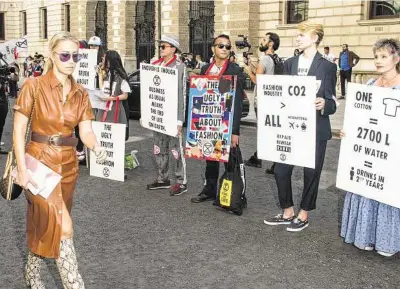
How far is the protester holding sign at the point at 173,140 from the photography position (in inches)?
271

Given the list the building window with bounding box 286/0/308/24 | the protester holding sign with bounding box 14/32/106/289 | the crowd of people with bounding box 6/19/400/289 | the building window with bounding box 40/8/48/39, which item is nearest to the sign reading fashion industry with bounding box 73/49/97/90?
the crowd of people with bounding box 6/19/400/289

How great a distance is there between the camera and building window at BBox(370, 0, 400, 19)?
20.1m

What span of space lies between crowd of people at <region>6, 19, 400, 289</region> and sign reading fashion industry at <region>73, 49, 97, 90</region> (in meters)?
0.12

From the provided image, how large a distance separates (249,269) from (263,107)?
6.15ft

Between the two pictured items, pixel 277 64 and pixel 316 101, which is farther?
pixel 277 64

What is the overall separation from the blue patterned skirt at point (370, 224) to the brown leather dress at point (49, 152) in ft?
8.67

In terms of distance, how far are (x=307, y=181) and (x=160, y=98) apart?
2.39m

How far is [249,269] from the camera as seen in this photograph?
15.0 ft

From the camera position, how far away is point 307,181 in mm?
5551

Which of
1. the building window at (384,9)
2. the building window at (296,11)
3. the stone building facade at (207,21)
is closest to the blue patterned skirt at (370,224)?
the stone building facade at (207,21)

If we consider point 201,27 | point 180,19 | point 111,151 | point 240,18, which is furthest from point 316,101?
point 180,19

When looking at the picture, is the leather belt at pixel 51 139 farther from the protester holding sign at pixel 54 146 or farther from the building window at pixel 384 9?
the building window at pixel 384 9

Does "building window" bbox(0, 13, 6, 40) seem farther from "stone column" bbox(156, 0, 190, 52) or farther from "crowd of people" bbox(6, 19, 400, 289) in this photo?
"crowd of people" bbox(6, 19, 400, 289)

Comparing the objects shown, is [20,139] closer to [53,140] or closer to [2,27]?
[53,140]
